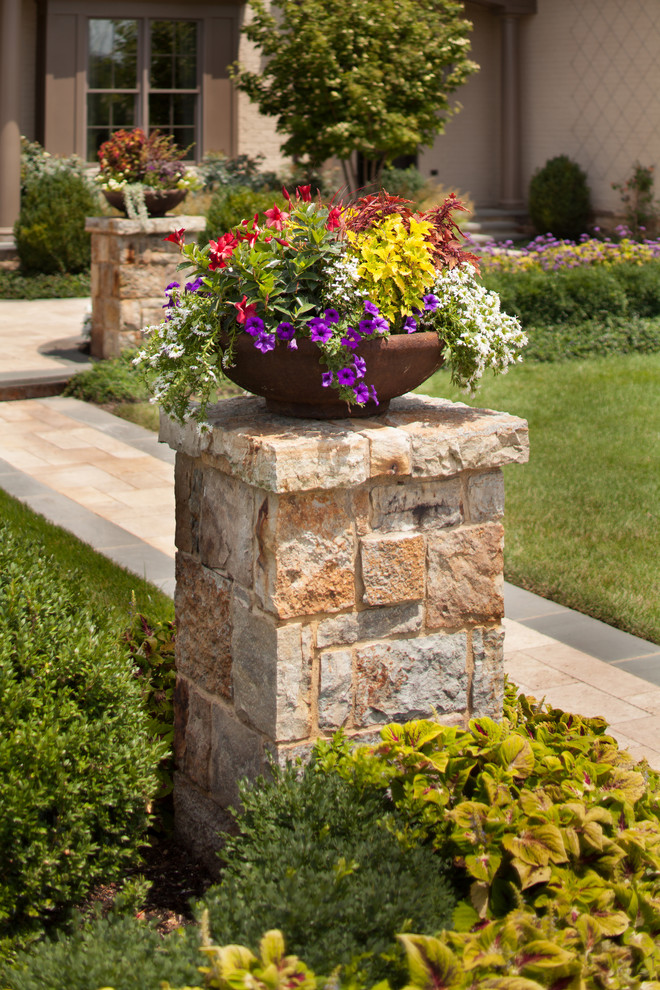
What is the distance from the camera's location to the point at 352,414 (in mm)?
2818

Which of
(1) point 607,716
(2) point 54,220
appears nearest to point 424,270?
(1) point 607,716

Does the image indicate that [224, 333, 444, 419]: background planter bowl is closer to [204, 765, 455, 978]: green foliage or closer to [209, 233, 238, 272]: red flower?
[209, 233, 238, 272]: red flower

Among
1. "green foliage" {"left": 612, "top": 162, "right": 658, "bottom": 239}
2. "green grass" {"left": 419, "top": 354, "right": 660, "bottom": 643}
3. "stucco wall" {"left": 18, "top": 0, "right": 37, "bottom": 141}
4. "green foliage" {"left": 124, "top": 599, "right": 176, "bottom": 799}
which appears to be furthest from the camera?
"green foliage" {"left": 612, "top": 162, "right": 658, "bottom": 239}

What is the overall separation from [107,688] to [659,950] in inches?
50.6

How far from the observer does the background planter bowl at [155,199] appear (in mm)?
9438

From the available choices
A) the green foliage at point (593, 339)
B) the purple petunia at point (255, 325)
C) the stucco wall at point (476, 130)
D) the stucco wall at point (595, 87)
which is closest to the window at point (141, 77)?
the stucco wall at point (476, 130)

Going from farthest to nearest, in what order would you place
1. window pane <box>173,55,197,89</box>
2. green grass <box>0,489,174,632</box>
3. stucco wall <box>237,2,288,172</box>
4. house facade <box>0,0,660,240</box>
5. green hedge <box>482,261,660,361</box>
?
stucco wall <box>237,2,288,172</box>
window pane <box>173,55,197,89</box>
house facade <box>0,0,660,240</box>
green hedge <box>482,261,660,361</box>
green grass <box>0,489,174,632</box>

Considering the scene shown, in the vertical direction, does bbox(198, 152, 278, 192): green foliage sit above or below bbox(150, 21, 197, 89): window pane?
below

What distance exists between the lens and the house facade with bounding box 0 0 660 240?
1491cm

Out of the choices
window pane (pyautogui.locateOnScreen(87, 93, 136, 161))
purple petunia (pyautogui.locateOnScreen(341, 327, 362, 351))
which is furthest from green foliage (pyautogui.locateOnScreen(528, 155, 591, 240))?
purple petunia (pyautogui.locateOnScreen(341, 327, 362, 351))

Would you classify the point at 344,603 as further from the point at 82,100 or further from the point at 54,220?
the point at 82,100

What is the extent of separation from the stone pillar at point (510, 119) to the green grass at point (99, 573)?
44.8 feet

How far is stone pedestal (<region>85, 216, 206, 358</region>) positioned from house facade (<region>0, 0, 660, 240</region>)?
5.23m

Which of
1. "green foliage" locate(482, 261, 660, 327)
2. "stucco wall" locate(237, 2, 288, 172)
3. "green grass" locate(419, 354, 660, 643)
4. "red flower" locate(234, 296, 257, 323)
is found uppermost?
"stucco wall" locate(237, 2, 288, 172)
